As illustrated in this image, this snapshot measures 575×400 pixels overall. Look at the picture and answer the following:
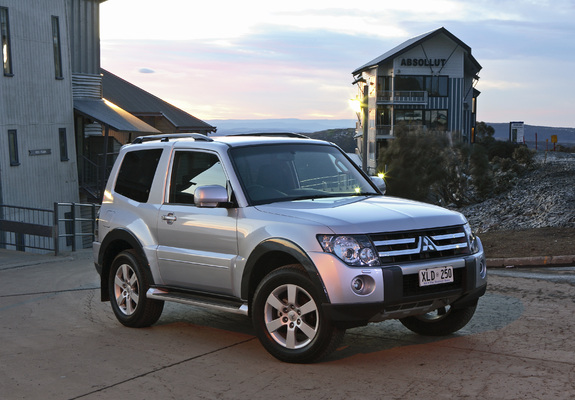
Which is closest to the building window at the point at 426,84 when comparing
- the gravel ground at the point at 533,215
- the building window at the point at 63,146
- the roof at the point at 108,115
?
the gravel ground at the point at 533,215

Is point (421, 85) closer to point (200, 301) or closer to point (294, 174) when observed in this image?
point (294, 174)

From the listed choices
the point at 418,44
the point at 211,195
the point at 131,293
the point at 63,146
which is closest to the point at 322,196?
the point at 211,195

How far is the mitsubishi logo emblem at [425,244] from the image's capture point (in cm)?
664

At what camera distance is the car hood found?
21.3 feet

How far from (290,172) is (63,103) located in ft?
85.7

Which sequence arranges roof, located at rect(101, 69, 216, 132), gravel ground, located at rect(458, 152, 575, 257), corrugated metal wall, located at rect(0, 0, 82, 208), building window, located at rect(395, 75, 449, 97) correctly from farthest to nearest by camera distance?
building window, located at rect(395, 75, 449, 97), roof, located at rect(101, 69, 216, 132), corrugated metal wall, located at rect(0, 0, 82, 208), gravel ground, located at rect(458, 152, 575, 257)

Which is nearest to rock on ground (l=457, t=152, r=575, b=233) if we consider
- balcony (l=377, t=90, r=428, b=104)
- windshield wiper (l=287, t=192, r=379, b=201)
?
balcony (l=377, t=90, r=428, b=104)

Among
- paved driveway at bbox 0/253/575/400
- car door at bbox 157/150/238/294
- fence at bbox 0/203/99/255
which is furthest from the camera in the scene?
fence at bbox 0/203/99/255

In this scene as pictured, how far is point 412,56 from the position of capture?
72125 millimetres

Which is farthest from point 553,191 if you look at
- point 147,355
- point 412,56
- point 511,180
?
point 147,355

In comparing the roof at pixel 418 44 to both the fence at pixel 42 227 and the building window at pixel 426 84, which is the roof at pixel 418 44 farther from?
the fence at pixel 42 227

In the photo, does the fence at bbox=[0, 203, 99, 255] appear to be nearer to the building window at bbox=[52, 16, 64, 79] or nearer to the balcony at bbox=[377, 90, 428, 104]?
the building window at bbox=[52, 16, 64, 79]

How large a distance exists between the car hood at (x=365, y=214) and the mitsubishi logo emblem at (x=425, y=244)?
9cm

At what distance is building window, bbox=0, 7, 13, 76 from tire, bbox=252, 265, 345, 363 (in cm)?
2320
